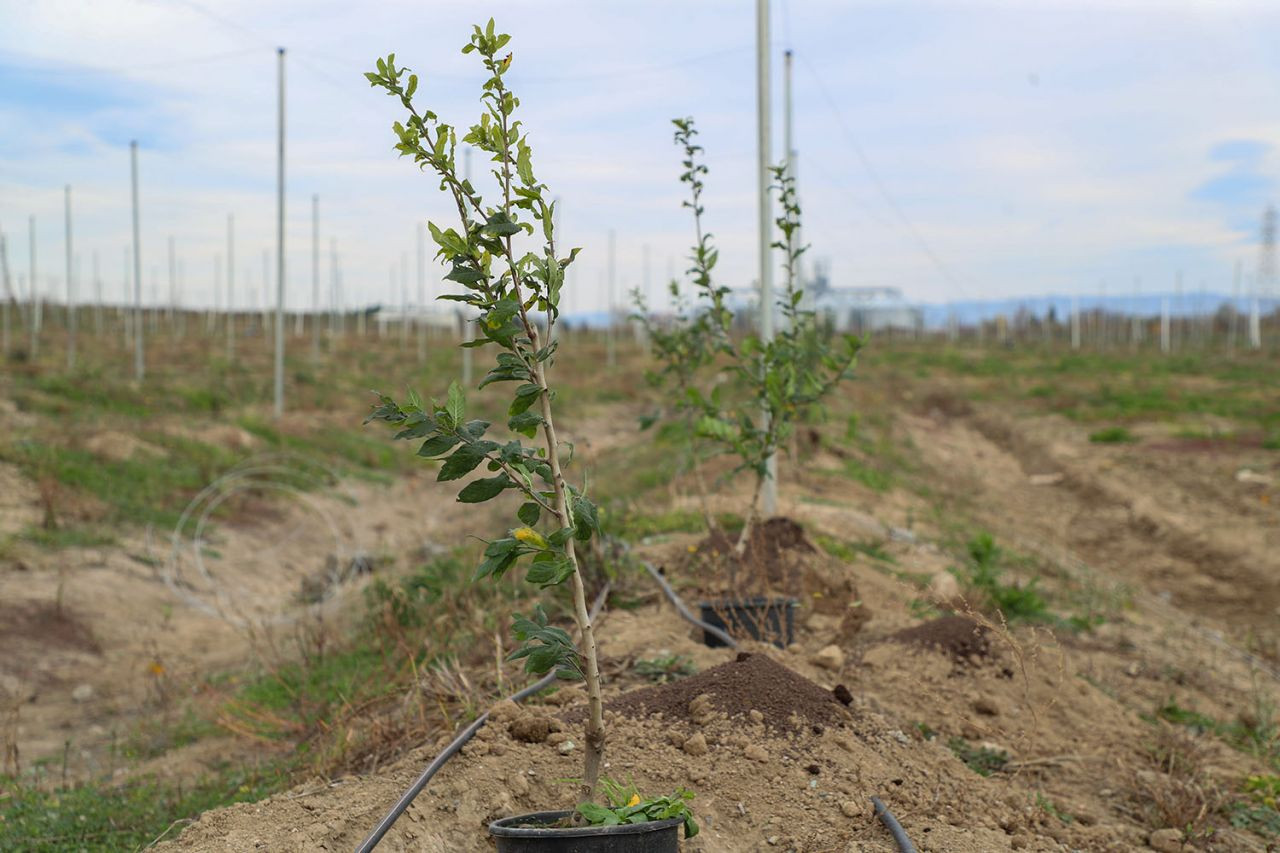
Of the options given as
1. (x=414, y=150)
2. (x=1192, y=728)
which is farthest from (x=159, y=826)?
(x=1192, y=728)

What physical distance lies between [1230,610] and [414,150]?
328 inches

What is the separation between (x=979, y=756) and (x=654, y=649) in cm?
140

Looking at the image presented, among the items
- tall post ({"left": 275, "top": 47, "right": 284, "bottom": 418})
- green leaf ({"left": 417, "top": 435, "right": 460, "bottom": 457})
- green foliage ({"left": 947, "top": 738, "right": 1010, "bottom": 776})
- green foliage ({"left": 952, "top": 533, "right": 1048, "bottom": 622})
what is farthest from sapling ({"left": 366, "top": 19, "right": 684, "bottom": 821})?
Answer: tall post ({"left": 275, "top": 47, "right": 284, "bottom": 418})

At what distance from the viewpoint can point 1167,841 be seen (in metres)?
3.58

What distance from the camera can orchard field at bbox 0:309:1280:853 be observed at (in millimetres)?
3361

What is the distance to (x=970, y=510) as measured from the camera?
470 inches

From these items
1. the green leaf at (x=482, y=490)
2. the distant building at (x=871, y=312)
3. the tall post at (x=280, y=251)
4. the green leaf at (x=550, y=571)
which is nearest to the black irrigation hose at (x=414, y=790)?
the green leaf at (x=550, y=571)

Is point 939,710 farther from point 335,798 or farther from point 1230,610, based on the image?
point 1230,610

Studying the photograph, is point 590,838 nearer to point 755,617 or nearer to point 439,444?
point 439,444

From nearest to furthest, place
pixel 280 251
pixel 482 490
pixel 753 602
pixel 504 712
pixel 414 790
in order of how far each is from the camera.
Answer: pixel 482 490 → pixel 414 790 → pixel 504 712 → pixel 753 602 → pixel 280 251

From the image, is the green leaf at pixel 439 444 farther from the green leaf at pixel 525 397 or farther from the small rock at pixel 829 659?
the small rock at pixel 829 659

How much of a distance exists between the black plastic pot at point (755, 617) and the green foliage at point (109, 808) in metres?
1.97

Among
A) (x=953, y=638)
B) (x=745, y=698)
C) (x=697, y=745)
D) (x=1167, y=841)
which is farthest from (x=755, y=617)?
(x=1167, y=841)

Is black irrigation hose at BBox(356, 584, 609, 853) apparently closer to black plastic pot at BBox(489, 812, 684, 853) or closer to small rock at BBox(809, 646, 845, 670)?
black plastic pot at BBox(489, 812, 684, 853)
